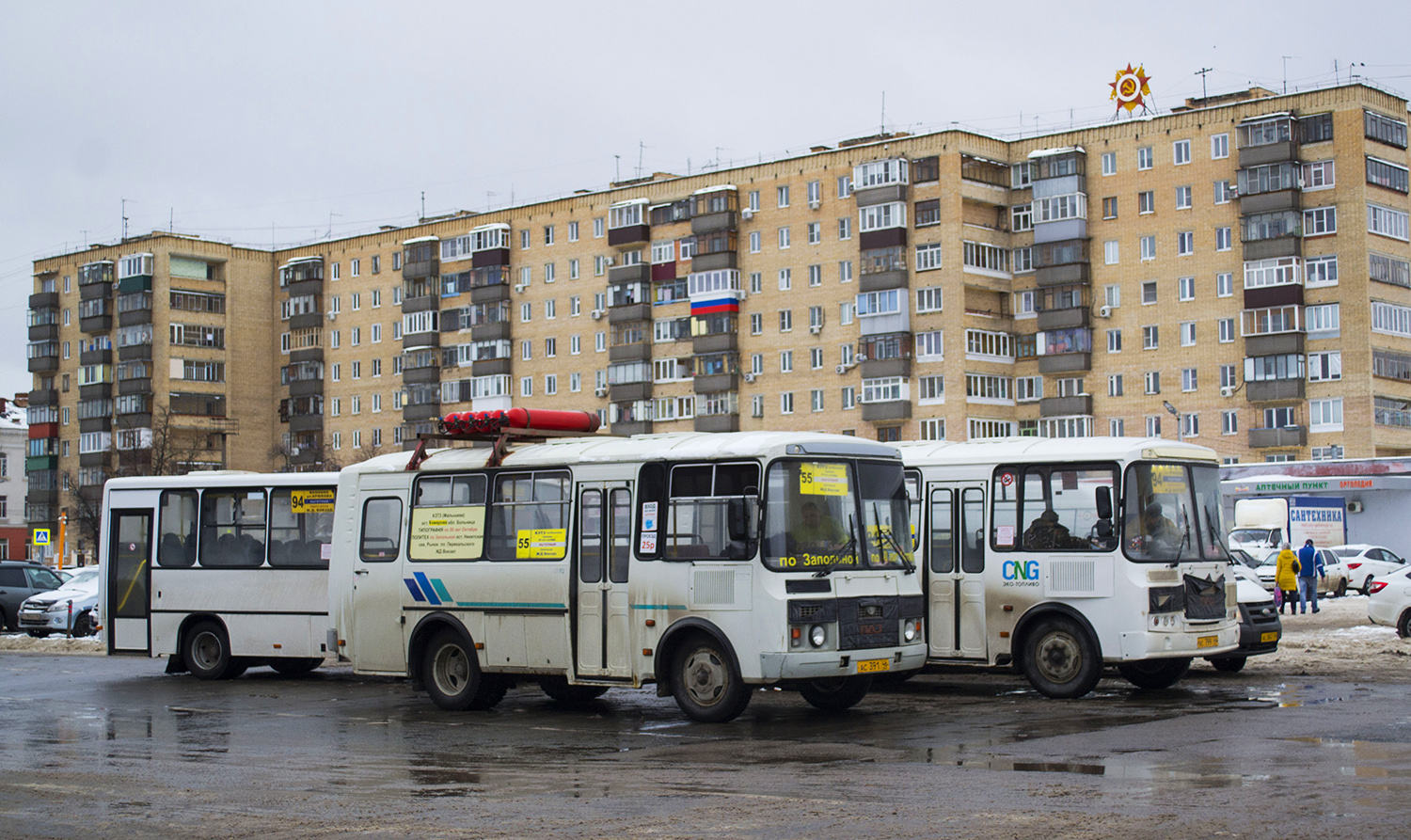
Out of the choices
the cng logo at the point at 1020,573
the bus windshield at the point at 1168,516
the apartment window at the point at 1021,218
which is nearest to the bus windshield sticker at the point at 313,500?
the cng logo at the point at 1020,573

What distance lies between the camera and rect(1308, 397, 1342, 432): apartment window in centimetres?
6425

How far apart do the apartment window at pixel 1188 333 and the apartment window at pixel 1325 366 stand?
207 inches

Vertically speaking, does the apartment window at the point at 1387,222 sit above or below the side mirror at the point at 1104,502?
above

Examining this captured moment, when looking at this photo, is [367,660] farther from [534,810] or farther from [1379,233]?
[1379,233]

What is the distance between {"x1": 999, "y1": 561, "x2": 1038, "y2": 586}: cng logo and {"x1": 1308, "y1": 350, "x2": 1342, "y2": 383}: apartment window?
51780mm

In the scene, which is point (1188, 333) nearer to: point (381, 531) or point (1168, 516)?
point (1168, 516)

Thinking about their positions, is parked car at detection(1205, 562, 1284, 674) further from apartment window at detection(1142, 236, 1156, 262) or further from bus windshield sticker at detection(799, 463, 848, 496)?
apartment window at detection(1142, 236, 1156, 262)

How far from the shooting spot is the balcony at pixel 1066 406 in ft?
233

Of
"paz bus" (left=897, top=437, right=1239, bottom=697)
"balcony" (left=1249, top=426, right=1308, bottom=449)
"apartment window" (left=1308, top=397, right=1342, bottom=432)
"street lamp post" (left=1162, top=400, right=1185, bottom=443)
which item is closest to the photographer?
"paz bus" (left=897, top=437, right=1239, bottom=697)

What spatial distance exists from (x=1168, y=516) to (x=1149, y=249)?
55346mm


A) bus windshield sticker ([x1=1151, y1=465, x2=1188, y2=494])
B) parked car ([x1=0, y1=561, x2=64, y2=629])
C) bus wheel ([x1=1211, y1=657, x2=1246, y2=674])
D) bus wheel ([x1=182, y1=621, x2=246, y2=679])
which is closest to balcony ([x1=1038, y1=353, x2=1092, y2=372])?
parked car ([x1=0, y1=561, x2=64, y2=629])

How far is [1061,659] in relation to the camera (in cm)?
1714

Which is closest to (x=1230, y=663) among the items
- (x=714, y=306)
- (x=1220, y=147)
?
(x=1220, y=147)

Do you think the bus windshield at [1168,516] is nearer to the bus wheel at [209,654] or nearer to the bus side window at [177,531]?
the bus wheel at [209,654]
